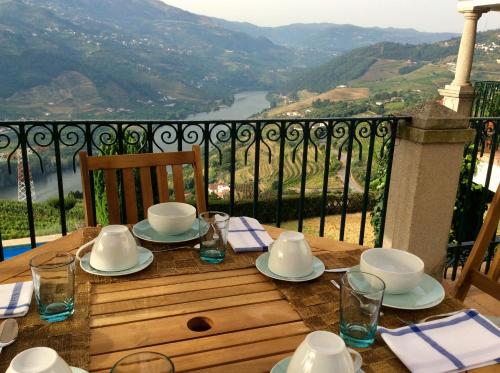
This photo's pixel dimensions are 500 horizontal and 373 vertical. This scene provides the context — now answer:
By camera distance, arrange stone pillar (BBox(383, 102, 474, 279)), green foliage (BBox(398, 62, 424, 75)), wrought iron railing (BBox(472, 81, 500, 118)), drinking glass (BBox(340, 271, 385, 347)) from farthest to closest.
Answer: green foliage (BBox(398, 62, 424, 75)) < wrought iron railing (BBox(472, 81, 500, 118)) < stone pillar (BBox(383, 102, 474, 279)) < drinking glass (BBox(340, 271, 385, 347))

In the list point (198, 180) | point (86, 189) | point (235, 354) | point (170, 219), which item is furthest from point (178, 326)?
point (198, 180)

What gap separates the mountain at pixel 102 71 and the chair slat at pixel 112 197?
31.8m

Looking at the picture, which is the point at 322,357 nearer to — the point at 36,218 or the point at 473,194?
the point at 473,194

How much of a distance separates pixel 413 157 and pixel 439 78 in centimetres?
3481

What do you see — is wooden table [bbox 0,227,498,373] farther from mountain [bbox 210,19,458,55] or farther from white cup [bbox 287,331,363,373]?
mountain [bbox 210,19,458,55]

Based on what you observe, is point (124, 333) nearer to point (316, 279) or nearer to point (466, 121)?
point (316, 279)

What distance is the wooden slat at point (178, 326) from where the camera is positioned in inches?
36.4

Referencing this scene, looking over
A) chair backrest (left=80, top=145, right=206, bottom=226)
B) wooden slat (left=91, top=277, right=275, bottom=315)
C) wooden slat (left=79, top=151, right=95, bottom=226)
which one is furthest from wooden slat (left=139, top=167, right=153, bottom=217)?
wooden slat (left=91, top=277, right=275, bottom=315)

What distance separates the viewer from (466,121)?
2641mm

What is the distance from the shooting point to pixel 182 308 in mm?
1068

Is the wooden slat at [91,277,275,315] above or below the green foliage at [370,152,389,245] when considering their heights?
above

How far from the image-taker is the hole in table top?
1.00 metres

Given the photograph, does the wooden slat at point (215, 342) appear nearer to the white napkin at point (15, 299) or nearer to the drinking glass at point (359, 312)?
the drinking glass at point (359, 312)

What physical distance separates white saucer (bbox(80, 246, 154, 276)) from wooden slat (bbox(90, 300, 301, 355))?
10.0 inches
